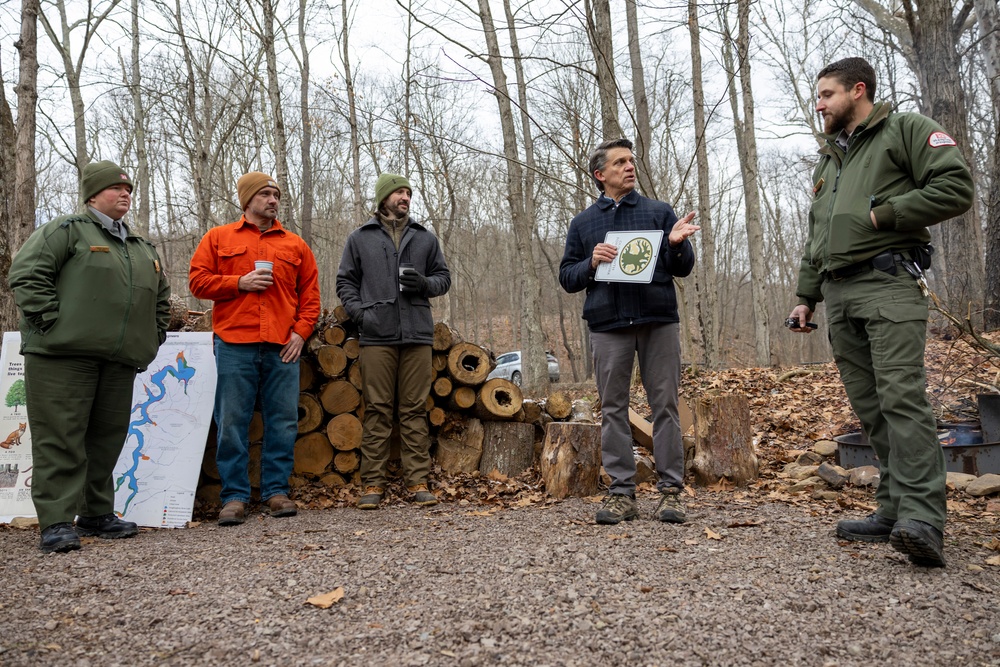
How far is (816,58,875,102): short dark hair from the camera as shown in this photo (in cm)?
313

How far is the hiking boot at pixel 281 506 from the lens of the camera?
14.5ft

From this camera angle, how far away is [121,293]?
12.8 feet

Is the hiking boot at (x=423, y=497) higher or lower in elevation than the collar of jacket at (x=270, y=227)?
lower

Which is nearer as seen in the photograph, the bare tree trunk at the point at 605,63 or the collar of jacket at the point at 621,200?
the collar of jacket at the point at 621,200

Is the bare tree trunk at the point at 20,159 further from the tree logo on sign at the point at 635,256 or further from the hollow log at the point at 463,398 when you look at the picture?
the tree logo on sign at the point at 635,256

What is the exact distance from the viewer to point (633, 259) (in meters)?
3.85

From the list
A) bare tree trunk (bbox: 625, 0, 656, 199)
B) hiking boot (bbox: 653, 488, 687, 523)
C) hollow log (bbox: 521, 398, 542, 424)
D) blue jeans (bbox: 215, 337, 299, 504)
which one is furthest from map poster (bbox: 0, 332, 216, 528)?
bare tree trunk (bbox: 625, 0, 656, 199)

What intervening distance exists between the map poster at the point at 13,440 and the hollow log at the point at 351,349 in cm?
206

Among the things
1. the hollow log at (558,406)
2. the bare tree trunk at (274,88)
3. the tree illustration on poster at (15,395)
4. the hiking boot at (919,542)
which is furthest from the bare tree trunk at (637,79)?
the tree illustration on poster at (15,395)

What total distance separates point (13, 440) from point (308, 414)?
186 centimetres

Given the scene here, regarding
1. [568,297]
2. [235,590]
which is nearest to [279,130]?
[235,590]

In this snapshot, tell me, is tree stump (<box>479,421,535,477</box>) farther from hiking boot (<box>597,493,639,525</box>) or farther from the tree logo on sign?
the tree logo on sign

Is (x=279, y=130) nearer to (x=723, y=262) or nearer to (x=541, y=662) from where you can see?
(x=541, y=662)

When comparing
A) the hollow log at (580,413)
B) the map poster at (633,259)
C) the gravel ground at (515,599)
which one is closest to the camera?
the gravel ground at (515,599)
